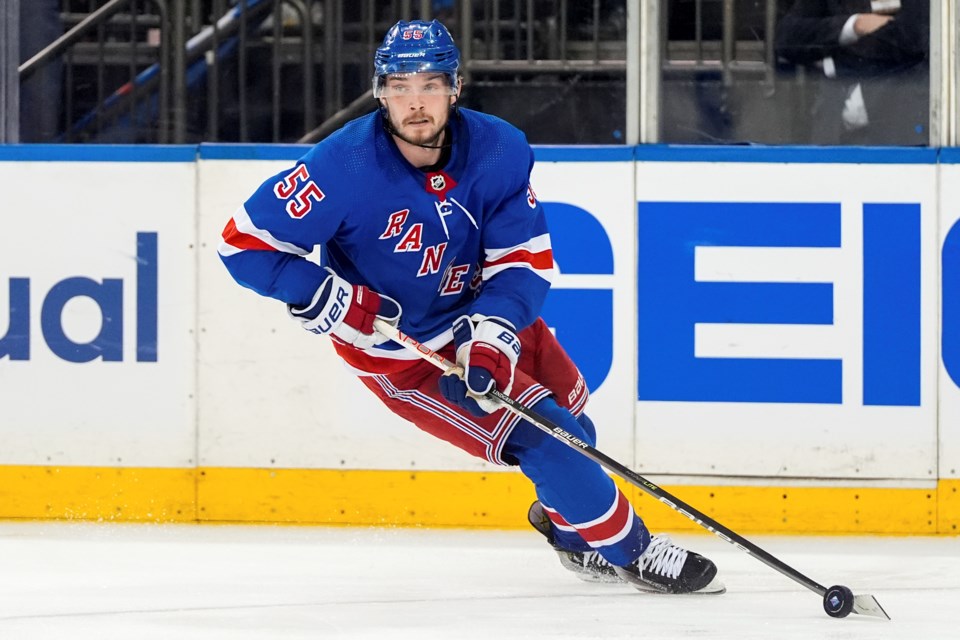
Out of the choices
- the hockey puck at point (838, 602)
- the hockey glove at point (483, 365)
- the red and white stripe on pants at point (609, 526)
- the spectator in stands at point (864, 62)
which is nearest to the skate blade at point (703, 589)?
the red and white stripe on pants at point (609, 526)

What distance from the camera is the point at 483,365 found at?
9.85ft

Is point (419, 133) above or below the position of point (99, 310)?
above

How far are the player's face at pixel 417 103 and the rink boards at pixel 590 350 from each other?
1065 mm

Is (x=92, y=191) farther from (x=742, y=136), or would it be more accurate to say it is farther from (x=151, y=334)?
(x=742, y=136)

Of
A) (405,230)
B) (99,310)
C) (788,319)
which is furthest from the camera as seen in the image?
(99,310)

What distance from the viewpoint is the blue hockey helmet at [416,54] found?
3021mm

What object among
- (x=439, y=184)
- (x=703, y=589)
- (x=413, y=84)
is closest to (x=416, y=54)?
(x=413, y=84)

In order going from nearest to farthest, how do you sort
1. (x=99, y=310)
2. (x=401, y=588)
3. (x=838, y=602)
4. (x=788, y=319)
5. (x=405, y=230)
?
(x=838, y=602), (x=405, y=230), (x=401, y=588), (x=788, y=319), (x=99, y=310)

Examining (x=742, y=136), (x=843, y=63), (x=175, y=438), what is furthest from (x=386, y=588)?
(x=843, y=63)

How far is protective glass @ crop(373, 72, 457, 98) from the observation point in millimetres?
3037

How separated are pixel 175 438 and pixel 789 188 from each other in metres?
1.74

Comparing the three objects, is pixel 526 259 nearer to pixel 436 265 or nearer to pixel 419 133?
pixel 436 265

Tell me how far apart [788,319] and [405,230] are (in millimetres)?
1328

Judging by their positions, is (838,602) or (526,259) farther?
(526,259)
